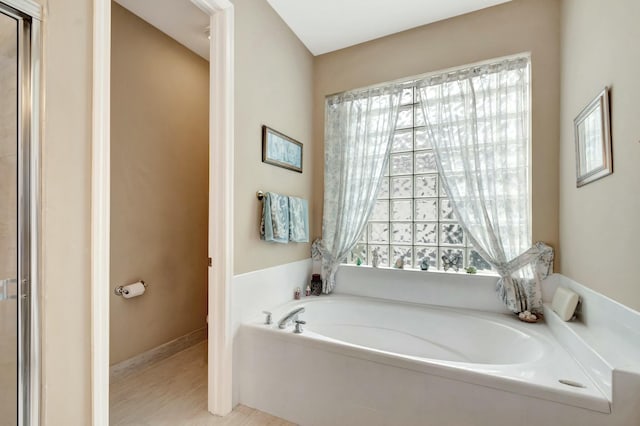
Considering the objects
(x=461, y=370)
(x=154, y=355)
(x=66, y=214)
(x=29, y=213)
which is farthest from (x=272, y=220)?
(x=154, y=355)

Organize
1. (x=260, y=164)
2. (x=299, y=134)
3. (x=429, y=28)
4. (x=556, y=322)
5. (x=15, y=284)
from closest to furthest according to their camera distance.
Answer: (x=15, y=284), (x=556, y=322), (x=260, y=164), (x=429, y=28), (x=299, y=134)

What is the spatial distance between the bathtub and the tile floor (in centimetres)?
14

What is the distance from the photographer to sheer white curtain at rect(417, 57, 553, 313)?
2104 mm

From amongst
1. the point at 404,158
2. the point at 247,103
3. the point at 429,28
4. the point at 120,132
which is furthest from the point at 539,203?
Answer: the point at 120,132

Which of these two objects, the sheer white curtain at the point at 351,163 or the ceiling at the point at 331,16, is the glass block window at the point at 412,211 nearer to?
the sheer white curtain at the point at 351,163

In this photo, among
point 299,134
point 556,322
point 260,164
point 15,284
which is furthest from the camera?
point 299,134

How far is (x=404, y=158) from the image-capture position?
8.81 ft

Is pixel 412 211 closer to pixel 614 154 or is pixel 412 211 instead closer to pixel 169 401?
pixel 614 154

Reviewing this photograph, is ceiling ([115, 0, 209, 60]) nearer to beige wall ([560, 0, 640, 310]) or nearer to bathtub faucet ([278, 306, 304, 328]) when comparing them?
bathtub faucet ([278, 306, 304, 328])

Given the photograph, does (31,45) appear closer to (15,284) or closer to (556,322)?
(15,284)

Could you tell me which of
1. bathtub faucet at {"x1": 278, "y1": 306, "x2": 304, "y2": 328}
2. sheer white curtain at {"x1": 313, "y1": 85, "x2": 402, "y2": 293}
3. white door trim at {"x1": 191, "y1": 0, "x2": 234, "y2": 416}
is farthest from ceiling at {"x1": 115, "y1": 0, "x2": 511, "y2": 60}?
bathtub faucet at {"x1": 278, "y1": 306, "x2": 304, "y2": 328}

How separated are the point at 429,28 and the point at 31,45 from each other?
2602mm

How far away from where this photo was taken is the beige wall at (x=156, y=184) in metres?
2.23

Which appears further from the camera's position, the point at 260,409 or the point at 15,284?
the point at 260,409
